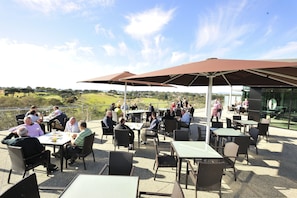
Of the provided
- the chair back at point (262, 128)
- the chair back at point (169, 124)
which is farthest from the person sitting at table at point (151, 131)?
the chair back at point (262, 128)

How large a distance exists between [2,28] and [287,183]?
32.5ft

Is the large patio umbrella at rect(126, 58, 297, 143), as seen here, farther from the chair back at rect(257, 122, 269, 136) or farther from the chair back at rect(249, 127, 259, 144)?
the chair back at rect(257, 122, 269, 136)

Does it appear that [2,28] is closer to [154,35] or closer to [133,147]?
[133,147]

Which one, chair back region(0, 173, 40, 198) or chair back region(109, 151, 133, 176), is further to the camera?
chair back region(109, 151, 133, 176)

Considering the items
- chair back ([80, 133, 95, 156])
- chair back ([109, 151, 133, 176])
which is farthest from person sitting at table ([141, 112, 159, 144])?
chair back ([109, 151, 133, 176])

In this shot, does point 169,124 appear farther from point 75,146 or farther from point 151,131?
point 75,146

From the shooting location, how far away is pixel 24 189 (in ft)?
6.49

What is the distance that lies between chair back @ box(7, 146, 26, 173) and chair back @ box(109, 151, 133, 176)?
1.59m

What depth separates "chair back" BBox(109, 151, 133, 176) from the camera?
3.02m

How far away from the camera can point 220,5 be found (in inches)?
335

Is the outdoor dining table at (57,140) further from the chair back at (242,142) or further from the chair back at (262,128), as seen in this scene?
the chair back at (262,128)

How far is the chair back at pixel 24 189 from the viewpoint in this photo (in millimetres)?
1813

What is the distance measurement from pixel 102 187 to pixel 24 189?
32.3 inches

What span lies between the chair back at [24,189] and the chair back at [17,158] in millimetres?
1393
